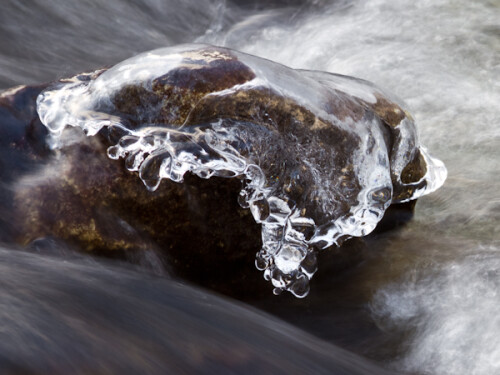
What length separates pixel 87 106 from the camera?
113 inches

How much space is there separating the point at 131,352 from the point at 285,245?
3.98ft

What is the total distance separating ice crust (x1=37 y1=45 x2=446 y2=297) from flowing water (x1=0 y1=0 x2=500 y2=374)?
0.59 feet

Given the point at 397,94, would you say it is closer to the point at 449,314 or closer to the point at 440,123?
the point at 440,123

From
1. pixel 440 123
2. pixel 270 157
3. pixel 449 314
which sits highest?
pixel 270 157

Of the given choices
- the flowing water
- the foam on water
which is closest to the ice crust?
the flowing water

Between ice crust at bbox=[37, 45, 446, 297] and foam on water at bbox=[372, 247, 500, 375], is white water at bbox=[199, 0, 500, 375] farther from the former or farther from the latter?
ice crust at bbox=[37, 45, 446, 297]

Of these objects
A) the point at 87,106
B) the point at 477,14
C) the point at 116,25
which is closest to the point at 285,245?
the point at 87,106

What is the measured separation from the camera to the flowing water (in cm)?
269

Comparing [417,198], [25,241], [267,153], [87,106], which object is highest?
[87,106]

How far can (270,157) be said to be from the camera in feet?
9.18

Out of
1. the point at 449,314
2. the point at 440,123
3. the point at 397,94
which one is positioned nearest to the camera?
the point at 449,314

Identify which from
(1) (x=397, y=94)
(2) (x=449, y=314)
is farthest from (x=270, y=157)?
(1) (x=397, y=94)

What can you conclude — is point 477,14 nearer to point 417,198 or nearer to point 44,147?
point 417,198

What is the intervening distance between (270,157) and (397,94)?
2684mm
